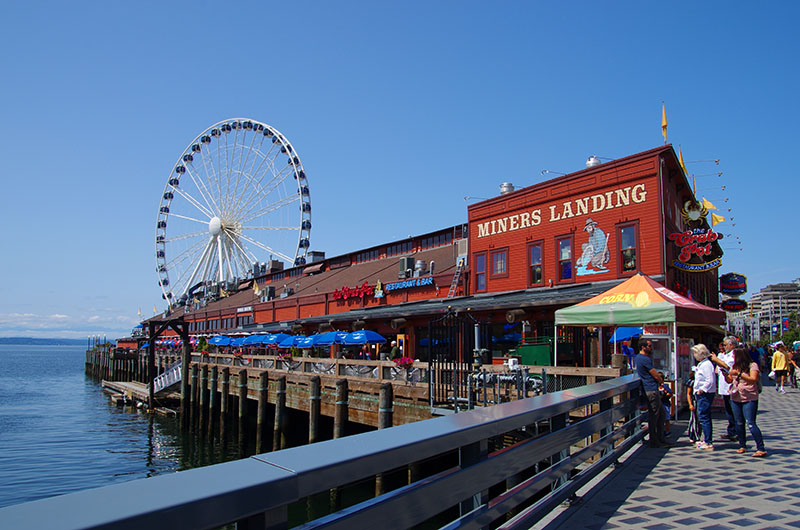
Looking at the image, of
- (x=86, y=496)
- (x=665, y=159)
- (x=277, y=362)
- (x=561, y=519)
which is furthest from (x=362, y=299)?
(x=86, y=496)

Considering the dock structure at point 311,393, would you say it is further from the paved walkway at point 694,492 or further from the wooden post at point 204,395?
the paved walkway at point 694,492

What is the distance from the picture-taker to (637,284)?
14.6 meters

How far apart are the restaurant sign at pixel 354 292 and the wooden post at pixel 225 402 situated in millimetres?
11254

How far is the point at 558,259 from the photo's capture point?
24688 millimetres

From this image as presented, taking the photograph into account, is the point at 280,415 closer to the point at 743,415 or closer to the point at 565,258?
the point at 565,258

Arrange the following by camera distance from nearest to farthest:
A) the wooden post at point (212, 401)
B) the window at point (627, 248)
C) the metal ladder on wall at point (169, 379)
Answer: the window at point (627, 248)
the wooden post at point (212, 401)
the metal ladder on wall at point (169, 379)

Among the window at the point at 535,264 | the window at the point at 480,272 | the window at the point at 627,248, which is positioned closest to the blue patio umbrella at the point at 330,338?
the window at the point at 480,272

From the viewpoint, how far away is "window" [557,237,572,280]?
2436 cm

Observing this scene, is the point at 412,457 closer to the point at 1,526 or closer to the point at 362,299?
the point at 1,526

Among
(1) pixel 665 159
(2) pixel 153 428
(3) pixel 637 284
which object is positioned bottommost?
(2) pixel 153 428

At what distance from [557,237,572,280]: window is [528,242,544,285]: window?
3.26 feet

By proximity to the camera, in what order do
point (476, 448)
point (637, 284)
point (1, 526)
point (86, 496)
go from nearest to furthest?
point (1, 526) → point (86, 496) → point (476, 448) → point (637, 284)

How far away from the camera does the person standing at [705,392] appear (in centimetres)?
934

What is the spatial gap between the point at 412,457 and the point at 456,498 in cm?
65
